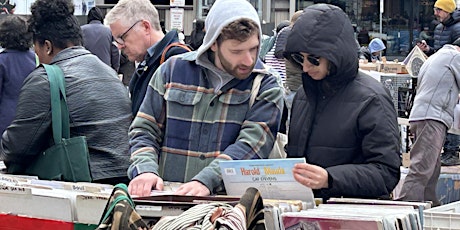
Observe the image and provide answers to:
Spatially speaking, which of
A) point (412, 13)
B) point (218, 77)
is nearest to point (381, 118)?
point (218, 77)

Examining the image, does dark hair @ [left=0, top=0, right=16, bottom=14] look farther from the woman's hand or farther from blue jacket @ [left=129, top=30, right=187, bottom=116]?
the woman's hand

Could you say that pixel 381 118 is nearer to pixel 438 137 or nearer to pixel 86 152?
pixel 86 152

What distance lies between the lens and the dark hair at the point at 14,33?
22.1 feet

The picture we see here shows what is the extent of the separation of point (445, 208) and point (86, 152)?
180 centimetres

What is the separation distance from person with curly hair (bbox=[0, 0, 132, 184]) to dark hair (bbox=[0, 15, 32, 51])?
2.04m

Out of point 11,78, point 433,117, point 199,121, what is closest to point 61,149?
point 199,121

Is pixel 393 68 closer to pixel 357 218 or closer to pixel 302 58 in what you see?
pixel 302 58

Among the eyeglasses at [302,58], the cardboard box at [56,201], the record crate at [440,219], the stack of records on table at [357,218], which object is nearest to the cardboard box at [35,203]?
the cardboard box at [56,201]

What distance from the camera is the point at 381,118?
11.2 feet

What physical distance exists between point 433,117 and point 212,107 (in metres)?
4.77

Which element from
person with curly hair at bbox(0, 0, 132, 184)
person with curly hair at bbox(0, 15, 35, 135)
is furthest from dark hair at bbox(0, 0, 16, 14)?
person with curly hair at bbox(0, 0, 132, 184)

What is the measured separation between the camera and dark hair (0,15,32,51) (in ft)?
22.1

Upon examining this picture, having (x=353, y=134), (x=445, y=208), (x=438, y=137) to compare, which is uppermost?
(x=353, y=134)

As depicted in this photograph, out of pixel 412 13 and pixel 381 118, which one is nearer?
pixel 381 118
